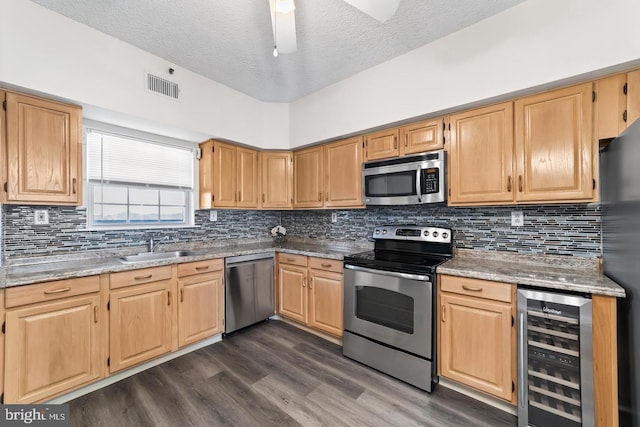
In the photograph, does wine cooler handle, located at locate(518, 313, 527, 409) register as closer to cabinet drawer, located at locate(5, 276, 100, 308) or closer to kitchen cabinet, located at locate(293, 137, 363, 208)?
kitchen cabinet, located at locate(293, 137, 363, 208)

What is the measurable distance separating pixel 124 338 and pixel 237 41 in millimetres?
2559

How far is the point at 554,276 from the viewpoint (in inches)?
64.4

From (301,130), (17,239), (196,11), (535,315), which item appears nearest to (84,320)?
(17,239)

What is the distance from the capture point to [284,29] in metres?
1.56

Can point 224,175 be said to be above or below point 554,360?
above

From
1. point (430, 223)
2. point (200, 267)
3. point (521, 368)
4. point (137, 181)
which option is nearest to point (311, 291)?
point (200, 267)

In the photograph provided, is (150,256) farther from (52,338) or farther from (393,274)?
(393,274)

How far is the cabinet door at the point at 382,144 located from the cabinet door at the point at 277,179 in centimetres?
117

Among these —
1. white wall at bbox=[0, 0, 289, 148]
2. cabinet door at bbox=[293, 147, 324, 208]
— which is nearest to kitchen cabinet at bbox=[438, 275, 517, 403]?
cabinet door at bbox=[293, 147, 324, 208]

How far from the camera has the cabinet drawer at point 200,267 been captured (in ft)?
8.01

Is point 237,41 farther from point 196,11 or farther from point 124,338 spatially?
point 124,338

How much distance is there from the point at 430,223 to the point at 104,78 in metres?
3.08

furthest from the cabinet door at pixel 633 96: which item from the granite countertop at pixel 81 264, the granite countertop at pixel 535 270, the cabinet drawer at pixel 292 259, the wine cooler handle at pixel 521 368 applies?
the cabinet drawer at pixel 292 259

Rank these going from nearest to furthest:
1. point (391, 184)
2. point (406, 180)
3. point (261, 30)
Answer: point (261, 30), point (406, 180), point (391, 184)
